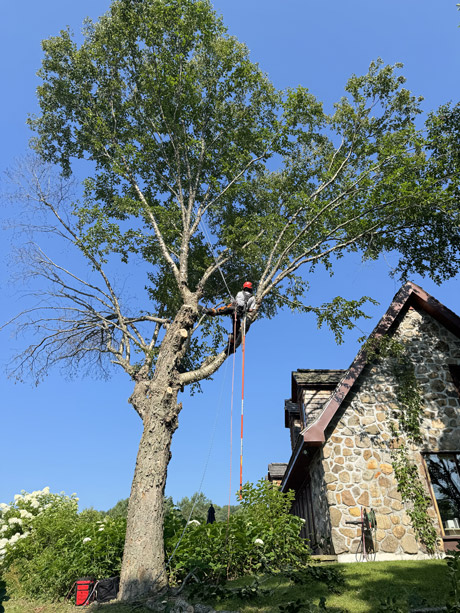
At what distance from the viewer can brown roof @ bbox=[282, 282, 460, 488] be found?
942 centimetres

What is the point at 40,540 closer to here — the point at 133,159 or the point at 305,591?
the point at 305,591

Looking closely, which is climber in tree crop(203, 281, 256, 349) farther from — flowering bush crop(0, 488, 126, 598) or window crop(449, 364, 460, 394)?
window crop(449, 364, 460, 394)

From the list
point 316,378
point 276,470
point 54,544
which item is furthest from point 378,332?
point 276,470

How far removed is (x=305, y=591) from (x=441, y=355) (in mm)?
7143

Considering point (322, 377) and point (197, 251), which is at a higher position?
point (197, 251)

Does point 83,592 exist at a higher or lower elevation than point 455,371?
lower

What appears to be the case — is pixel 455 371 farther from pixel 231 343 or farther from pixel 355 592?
pixel 355 592

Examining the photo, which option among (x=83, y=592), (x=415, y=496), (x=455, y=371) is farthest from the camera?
(x=455, y=371)

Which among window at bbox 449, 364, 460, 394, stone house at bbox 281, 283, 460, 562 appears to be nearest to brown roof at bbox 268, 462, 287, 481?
stone house at bbox 281, 283, 460, 562

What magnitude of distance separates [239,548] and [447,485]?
5368 millimetres

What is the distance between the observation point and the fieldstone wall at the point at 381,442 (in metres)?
8.60

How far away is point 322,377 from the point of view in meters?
13.2

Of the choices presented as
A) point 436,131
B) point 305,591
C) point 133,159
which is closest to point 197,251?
point 133,159

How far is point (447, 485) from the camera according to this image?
30.1ft
